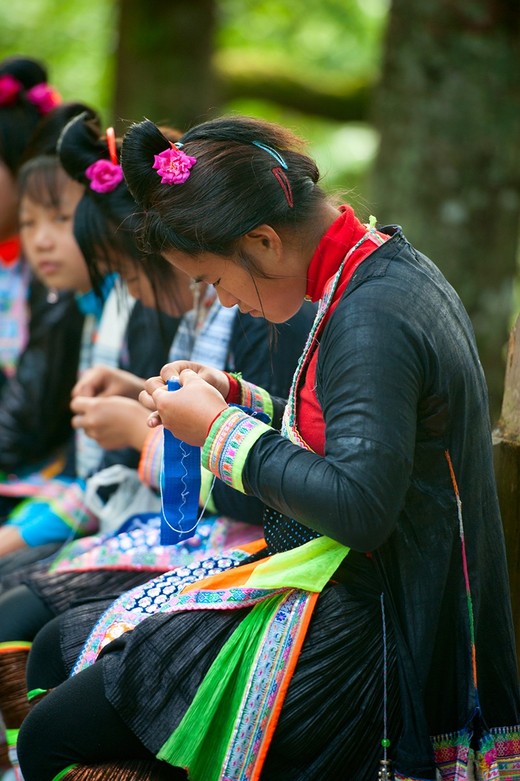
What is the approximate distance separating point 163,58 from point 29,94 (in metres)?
2.86

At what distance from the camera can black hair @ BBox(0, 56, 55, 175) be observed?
353cm

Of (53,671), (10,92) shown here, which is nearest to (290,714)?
(53,671)

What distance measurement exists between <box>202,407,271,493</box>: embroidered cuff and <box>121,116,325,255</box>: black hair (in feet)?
1.07

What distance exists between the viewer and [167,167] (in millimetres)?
1818

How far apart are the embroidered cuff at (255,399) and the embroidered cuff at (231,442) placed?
39 cm

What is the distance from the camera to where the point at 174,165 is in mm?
1811

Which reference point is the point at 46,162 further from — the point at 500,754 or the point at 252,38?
the point at 252,38

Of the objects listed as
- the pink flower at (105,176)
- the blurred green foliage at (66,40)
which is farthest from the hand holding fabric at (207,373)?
the blurred green foliage at (66,40)

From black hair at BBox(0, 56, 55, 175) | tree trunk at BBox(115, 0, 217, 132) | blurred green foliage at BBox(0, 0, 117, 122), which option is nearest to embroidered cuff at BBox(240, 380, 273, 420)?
black hair at BBox(0, 56, 55, 175)

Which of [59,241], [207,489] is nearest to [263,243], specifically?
[207,489]

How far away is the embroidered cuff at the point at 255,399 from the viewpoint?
213 centimetres

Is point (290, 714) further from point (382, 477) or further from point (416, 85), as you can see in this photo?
point (416, 85)

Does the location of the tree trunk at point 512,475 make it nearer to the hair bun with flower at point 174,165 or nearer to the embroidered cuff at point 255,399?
the embroidered cuff at point 255,399

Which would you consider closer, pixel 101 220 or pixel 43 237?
pixel 101 220
